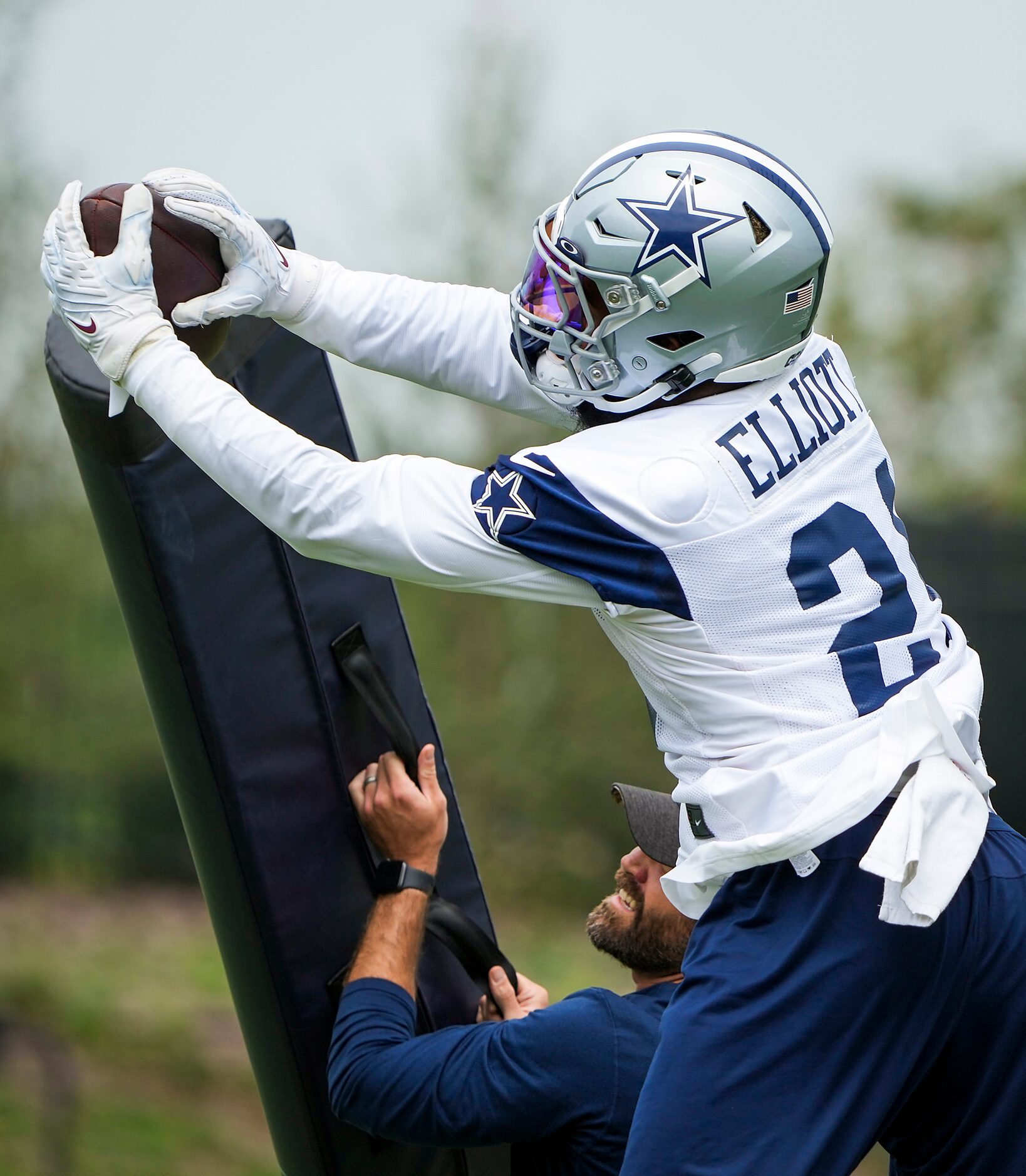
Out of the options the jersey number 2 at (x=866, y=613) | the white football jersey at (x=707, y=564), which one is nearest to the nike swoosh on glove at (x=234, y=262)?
the white football jersey at (x=707, y=564)

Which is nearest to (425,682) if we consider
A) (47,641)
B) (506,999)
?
(47,641)

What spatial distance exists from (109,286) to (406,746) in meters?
0.92

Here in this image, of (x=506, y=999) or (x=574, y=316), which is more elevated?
(x=574, y=316)

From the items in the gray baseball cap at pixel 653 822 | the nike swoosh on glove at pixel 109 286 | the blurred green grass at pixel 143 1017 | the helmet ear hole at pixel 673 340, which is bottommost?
the blurred green grass at pixel 143 1017

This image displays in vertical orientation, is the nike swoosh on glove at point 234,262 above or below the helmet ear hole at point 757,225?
above

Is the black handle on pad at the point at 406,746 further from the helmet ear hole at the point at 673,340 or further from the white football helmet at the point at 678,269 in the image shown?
the helmet ear hole at the point at 673,340

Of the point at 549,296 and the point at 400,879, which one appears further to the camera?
the point at 400,879

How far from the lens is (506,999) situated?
2.30 metres

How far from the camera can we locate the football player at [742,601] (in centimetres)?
160

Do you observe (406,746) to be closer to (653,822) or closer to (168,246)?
(653,822)

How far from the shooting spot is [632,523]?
1617 mm

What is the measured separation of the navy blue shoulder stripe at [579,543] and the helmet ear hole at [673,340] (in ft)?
0.87

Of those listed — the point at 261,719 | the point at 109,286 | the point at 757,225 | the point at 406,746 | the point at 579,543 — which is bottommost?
the point at 406,746

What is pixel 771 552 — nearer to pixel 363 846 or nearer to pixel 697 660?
pixel 697 660
